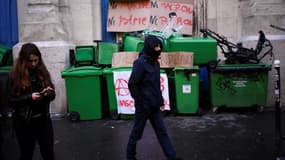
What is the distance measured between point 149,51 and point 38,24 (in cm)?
485

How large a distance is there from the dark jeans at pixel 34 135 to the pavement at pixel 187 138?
604mm

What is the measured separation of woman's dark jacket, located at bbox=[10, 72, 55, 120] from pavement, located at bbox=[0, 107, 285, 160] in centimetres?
75

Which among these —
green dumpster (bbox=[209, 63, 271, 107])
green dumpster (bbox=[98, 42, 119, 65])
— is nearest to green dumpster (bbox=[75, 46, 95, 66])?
green dumpster (bbox=[98, 42, 119, 65])

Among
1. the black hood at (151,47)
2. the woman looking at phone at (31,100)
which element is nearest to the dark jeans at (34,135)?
the woman looking at phone at (31,100)

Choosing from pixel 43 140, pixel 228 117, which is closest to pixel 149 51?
pixel 43 140

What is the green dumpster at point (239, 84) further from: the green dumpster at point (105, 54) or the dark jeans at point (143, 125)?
the dark jeans at point (143, 125)

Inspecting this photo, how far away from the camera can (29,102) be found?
169 inches

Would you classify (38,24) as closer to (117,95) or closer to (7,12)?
(7,12)

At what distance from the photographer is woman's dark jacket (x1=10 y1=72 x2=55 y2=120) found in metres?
4.27

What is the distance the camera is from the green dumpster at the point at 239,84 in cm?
859

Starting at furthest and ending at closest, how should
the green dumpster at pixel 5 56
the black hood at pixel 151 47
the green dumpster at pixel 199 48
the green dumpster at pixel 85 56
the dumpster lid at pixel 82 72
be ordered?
Result: the green dumpster at pixel 5 56, the green dumpster at pixel 85 56, the green dumpster at pixel 199 48, the dumpster lid at pixel 82 72, the black hood at pixel 151 47

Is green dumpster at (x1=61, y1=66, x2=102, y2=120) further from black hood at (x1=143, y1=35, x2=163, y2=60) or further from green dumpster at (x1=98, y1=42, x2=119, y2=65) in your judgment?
black hood at (x1=143, y1=35, x2=163, y2=60)

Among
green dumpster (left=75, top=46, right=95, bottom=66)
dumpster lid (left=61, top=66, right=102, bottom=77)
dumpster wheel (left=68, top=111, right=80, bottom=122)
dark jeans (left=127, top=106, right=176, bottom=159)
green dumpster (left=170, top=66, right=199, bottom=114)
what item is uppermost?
green dumpster (left=75, top=46, right=95, bottom=66)

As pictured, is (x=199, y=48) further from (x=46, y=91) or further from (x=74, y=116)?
(x=46, y=91)
